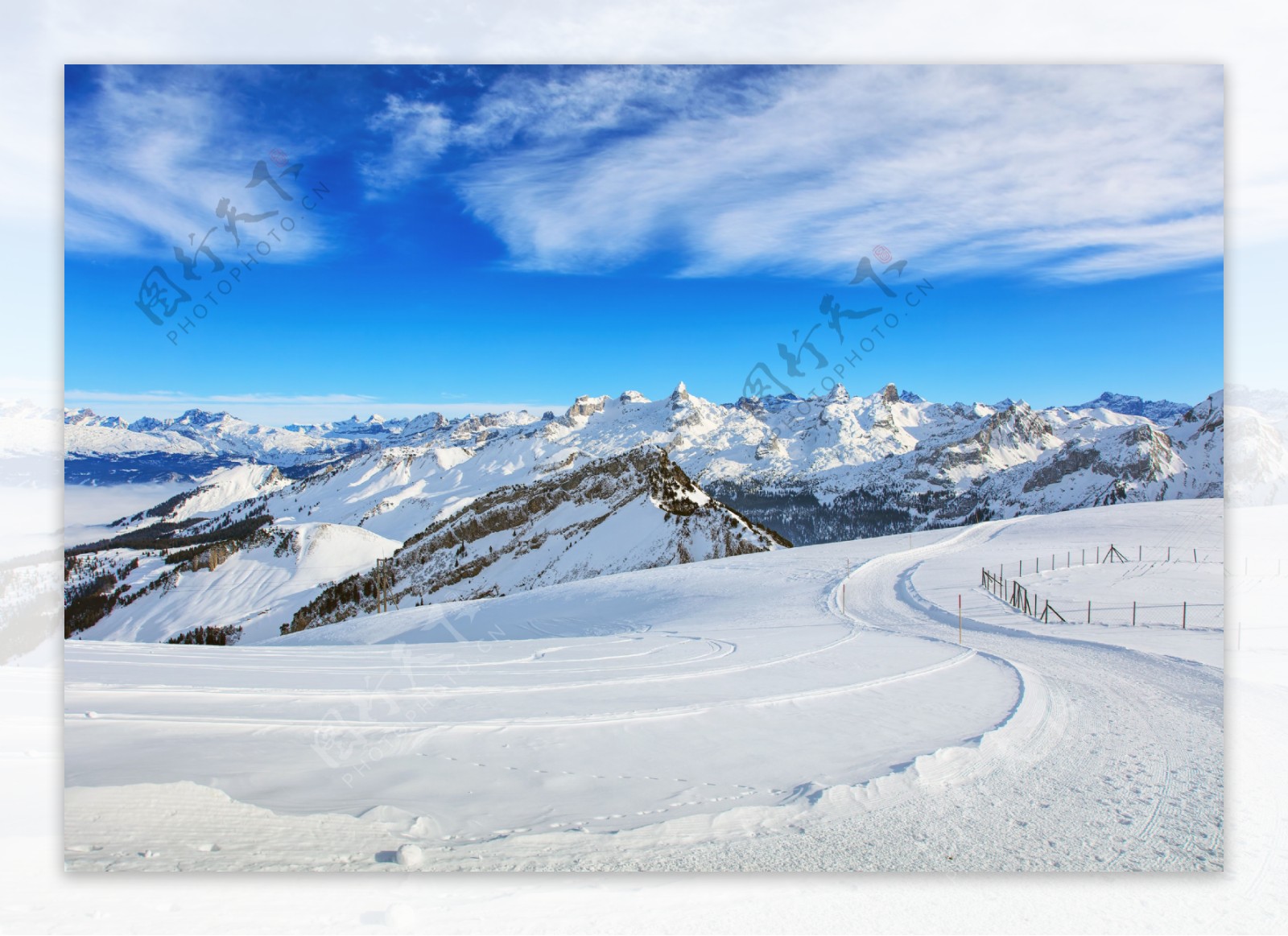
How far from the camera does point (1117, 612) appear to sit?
16297mm

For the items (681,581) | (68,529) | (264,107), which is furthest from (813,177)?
(681,581)

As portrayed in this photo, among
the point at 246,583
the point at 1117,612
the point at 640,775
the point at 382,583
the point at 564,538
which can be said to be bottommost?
the point at 246,583

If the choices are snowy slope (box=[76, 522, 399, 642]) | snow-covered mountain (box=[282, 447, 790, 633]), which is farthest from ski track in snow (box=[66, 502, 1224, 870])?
snowy slope (box=[76, 522, 399, 642])

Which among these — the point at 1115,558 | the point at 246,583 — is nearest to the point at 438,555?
the point at 246,583

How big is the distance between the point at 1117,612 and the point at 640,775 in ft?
50.9

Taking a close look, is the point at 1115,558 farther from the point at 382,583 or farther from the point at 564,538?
the point at 382,583

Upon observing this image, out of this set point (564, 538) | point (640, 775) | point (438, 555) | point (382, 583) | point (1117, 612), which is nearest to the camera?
point (640, 775)

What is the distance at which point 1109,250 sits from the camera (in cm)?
804

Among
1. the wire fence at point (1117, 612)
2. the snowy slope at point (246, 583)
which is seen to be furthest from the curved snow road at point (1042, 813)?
the snowy slope at point (246, 583)

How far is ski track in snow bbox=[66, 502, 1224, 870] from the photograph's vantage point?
17.1 feet

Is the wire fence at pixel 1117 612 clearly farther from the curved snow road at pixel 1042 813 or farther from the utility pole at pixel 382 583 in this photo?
the utility pole at pixel 382 583

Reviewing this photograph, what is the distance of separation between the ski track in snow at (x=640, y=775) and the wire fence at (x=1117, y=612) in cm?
747

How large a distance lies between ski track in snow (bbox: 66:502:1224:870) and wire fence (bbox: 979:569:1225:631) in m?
7.47

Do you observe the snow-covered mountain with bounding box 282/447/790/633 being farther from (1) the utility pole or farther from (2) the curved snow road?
(2) the curved snow road
